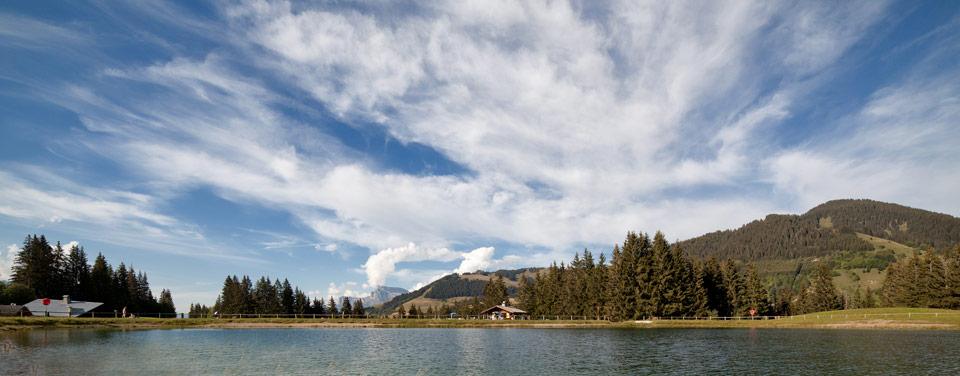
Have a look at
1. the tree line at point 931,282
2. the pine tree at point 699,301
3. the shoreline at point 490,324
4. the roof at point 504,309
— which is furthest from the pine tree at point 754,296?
the roof at point 504,309

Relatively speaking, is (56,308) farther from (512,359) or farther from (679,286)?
(679,286)

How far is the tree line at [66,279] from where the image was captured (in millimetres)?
119812

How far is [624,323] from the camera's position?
4230 inches

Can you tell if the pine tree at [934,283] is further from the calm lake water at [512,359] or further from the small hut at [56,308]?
the small hut at [56,308]

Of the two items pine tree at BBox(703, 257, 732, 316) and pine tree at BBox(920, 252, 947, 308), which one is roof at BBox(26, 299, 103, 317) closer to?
pine tree at BBox(703, 257, 732, 316)

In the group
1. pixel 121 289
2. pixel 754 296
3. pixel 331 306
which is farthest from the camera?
pixel 331 306

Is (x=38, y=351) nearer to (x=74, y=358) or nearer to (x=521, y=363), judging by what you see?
(x=74, y=358)

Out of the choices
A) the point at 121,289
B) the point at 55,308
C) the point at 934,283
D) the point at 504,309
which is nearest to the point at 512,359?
the point at 504,309

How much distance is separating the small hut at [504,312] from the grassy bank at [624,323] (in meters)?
26.8

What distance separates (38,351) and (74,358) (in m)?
7.94

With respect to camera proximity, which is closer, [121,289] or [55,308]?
[55,308]

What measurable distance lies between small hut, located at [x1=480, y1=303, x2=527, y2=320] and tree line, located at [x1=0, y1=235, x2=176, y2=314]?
321ft

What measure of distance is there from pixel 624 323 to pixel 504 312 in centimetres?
5595

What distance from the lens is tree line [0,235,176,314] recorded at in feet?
393
